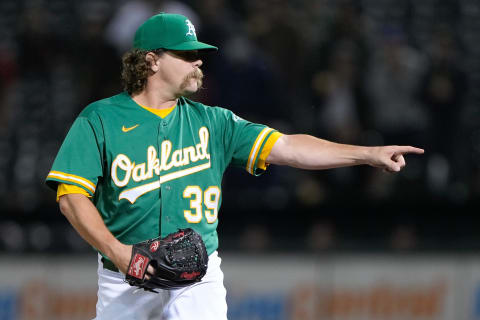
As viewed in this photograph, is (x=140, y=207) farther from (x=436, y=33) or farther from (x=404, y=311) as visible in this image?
(x=436, y=33)

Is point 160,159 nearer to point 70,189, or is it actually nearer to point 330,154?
point 70,189

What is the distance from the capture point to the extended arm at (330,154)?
13.7 feet

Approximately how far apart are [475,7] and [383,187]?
3.88m

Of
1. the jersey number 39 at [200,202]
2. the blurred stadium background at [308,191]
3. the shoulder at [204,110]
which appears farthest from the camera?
the blurred stadium background at [308,191]

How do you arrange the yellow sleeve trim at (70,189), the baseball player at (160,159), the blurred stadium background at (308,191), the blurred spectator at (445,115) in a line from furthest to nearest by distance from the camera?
1. the blurred spectator at (445,115)
2. the blurred stadium background at (308,191)
3. the baseball player at (160,159)
4. the yellow sleeve trim at (70,189)

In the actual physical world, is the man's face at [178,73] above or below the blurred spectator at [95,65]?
above

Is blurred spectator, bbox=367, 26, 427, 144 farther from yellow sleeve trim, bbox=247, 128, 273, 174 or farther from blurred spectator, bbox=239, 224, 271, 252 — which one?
yellow sleeve trim, bbox=247, 128, 273, 174

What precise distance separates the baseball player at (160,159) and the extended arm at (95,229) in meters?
0.02

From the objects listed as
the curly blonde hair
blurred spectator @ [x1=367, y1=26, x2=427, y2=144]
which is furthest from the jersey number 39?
blurred spectator @ [x1=367, y1=26, x2=427, y2=144]

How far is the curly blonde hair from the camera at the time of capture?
173 inches

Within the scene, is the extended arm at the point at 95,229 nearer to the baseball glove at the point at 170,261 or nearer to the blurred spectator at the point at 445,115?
the baseball glove at the point at 170,261

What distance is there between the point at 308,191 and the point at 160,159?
487 centimetres

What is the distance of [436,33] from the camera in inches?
419

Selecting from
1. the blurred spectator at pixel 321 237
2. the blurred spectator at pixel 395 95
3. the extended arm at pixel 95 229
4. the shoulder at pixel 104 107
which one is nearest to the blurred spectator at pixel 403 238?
the blurred spectator at pixel 321 237
